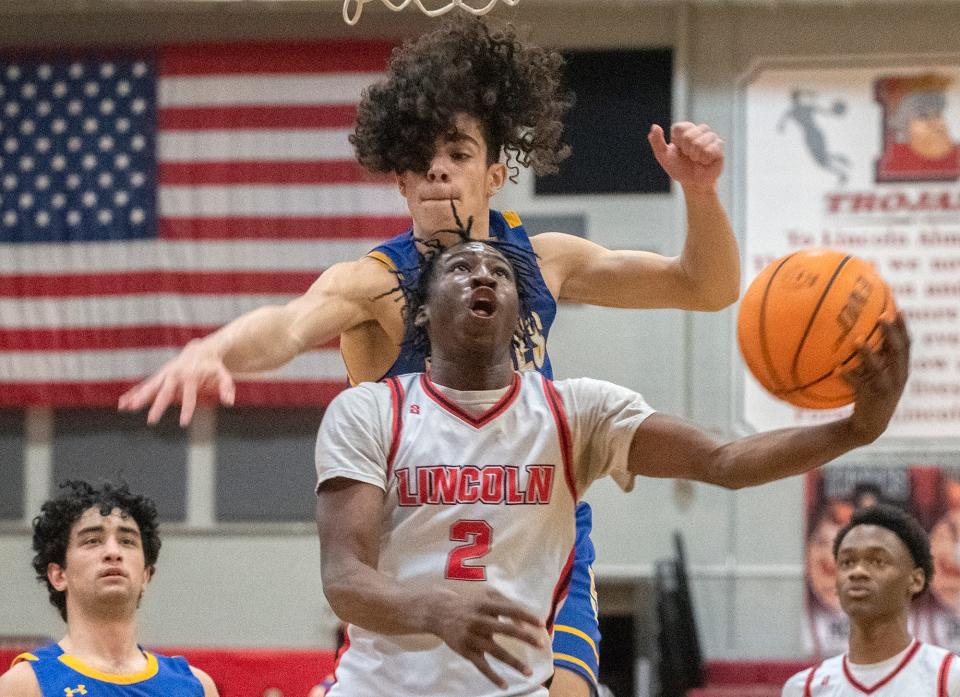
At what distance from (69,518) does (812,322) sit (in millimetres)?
3008

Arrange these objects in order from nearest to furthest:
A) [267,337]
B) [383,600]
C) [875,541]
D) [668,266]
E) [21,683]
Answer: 1. [383,600]
2. [267,337]
3. [668,266]
4. [21,683]
5. [875,541]

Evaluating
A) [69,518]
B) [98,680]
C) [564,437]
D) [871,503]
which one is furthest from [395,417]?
[871,503]

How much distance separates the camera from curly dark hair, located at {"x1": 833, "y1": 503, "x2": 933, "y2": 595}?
5.42 m

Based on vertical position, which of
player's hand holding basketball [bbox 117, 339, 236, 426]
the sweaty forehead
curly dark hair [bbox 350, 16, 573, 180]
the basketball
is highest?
curly dark hair [bbox 350, 16, 573, 180]

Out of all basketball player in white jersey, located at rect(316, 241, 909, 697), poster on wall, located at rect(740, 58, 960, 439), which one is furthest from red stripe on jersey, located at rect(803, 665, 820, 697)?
poster on wall, located at rect(740, 58, 960, 439)

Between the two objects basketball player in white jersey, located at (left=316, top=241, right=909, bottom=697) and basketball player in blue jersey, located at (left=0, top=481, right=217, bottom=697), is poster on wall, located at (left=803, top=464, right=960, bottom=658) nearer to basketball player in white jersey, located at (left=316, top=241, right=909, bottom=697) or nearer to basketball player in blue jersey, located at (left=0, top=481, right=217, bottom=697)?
basketball player in blue jersey, located at (left=0, top=481, right=217, bottom=697)

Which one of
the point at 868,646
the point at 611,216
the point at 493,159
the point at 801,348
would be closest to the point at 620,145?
the point at 611,216

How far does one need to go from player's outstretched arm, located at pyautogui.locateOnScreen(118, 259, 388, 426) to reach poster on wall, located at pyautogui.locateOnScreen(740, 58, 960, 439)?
282 inches

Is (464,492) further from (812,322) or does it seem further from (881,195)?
(881,195)

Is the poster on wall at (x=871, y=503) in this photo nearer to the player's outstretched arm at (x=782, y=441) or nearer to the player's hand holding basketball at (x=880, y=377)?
the player's outstretched arm at (x=782, y=441)

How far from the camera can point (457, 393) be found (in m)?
3.06

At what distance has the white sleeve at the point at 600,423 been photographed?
10.0 feet

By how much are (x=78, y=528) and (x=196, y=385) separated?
2.12m

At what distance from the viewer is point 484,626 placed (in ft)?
8.16
